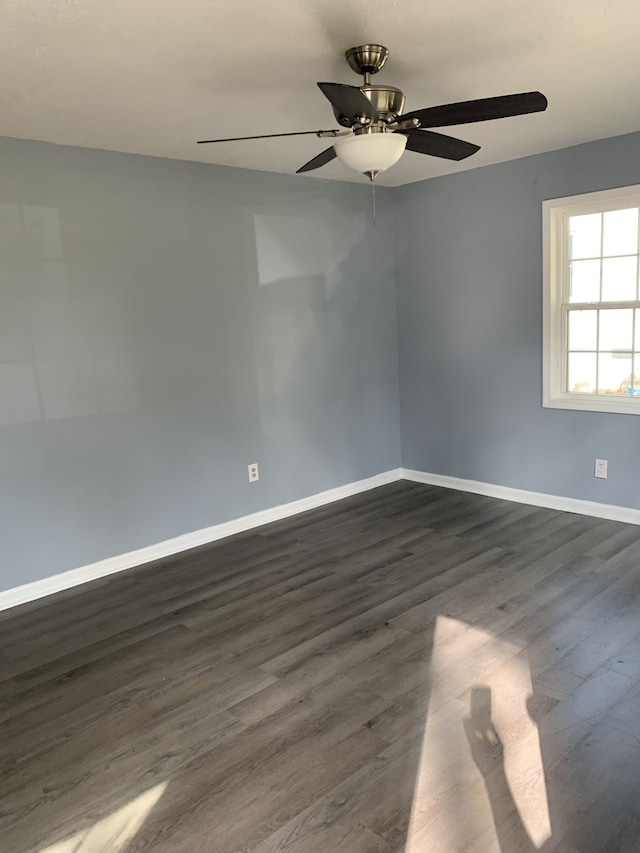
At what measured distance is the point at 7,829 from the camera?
1.84 m

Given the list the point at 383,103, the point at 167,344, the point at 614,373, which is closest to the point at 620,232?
the point at 614,373

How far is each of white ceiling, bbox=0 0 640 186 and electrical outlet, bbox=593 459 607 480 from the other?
1.99 meters

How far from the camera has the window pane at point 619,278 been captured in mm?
3908

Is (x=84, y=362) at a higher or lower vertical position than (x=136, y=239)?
lower

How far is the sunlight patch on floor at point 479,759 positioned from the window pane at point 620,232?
261 centimetres

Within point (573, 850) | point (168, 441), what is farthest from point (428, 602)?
point (168, 441)

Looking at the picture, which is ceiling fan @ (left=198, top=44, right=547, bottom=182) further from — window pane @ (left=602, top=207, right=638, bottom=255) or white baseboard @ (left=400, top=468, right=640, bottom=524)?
white baseboard @ (left=400, top=468, right=640, bottom=524)

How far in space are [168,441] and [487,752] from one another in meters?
2.53

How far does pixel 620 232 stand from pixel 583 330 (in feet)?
2.09

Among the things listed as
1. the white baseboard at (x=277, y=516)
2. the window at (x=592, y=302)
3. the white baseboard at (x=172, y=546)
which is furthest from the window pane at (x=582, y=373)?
the white baseboard at (x=172, y=546)

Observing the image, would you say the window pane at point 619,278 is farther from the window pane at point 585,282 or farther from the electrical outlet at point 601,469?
the electrical outlet at point 601,469

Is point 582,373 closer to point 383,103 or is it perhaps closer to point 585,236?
point 585,236

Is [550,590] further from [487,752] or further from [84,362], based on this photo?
[84,362]

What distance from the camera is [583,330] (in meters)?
4.19
